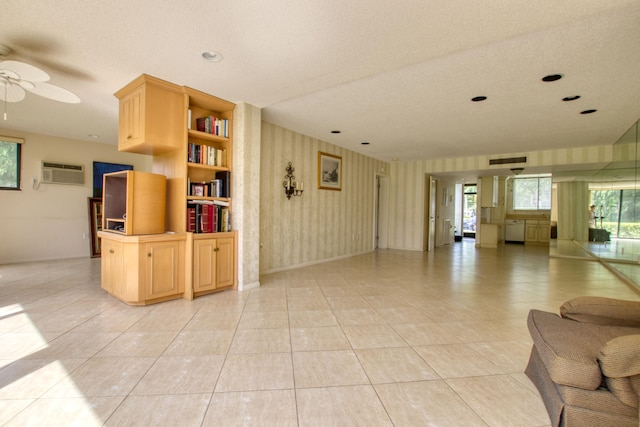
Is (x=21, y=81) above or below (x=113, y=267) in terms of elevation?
above

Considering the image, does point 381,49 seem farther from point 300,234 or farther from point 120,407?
point 300,234

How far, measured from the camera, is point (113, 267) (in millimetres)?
3529

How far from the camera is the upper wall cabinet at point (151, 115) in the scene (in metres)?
3.28

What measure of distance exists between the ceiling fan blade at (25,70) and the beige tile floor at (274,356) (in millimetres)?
2247

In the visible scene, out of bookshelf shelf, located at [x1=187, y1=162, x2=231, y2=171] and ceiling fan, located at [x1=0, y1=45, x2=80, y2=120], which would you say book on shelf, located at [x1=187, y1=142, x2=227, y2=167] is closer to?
bookshelf shelf, located at [x1=187, y1=162, x2=231, y2=171]

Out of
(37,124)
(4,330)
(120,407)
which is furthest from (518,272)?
(37,124)

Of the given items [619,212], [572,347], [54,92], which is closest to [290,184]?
[54,92]

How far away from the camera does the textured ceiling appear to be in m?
2.10

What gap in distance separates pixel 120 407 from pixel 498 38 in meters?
3.68

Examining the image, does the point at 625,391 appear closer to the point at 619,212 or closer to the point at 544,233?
the point at 619,212

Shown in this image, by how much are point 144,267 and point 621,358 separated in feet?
12.6

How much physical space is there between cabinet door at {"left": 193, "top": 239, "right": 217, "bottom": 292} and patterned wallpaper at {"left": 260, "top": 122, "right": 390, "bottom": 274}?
3.91 feet

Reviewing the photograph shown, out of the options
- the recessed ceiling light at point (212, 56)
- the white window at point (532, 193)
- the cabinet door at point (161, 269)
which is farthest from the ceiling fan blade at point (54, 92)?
the white window at point (532, 193)

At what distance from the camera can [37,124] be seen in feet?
17.3
